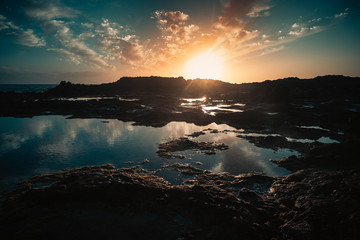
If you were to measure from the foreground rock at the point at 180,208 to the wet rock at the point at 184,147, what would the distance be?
19.6 feet

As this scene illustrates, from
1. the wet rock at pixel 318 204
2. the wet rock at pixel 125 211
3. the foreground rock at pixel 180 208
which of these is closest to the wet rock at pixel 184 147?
the foreground rock at pixel 180 208

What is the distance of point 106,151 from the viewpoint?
808 inches

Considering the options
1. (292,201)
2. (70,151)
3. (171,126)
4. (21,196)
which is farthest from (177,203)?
(171,126)

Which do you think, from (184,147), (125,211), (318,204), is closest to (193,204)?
(125,211)

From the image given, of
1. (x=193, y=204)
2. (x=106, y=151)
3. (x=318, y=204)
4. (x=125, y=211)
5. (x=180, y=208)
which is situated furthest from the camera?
(x=106, y=151)

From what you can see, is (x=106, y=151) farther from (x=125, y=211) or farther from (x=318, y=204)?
(x=318, y=204)

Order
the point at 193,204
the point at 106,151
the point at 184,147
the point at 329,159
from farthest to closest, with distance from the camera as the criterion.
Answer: the point at 184,147 < the point at 106,151 < the point at 329,159 < the point at 193,204

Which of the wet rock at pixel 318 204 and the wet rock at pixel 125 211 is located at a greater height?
the wet rock at pixel 318 204

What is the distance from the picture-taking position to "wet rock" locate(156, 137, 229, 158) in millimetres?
19952

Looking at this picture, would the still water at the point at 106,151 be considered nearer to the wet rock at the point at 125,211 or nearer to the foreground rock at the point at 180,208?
the foreground rock at the point at 180,208

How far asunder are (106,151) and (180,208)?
1321cm

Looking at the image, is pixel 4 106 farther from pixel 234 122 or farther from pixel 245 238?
pixel 245 238

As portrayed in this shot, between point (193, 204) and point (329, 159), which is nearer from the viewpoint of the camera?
point (193, 204)

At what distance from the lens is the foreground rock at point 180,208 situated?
28.1 feet
